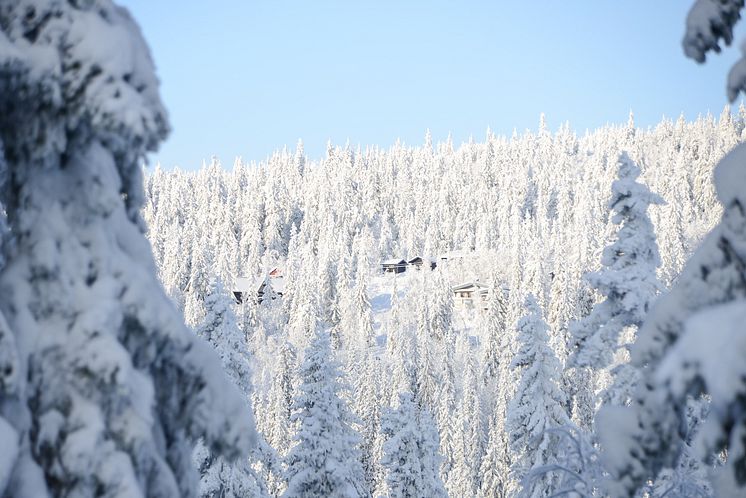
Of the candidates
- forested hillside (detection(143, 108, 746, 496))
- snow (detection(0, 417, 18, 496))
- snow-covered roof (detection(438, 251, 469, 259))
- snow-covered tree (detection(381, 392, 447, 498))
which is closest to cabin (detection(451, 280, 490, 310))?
forested hillside (detection(143, 108, 746, 496))

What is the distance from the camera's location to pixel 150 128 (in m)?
4.30

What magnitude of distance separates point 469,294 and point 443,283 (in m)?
8.43

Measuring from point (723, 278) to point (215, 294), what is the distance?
17948 mm

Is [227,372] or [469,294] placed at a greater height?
[469,294]

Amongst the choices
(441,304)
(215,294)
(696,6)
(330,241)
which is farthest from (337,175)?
(696,6)

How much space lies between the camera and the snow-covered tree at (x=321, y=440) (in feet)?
66.8

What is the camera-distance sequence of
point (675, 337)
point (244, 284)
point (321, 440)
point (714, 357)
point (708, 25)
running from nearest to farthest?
point (714, 357) → point (675, 337) → point (708, 25) → point (321, 440) → point (244, 284)

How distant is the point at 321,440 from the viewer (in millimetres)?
20531

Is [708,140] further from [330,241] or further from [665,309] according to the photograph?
[665,309]

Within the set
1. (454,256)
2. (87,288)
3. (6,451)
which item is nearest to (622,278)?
(87,288)

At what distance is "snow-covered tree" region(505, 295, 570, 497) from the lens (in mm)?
21047

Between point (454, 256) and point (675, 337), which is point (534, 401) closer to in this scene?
point (675, 337)

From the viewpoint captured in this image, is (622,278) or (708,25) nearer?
(708,25)

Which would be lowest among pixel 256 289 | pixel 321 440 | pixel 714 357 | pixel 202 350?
pixel 714 357
